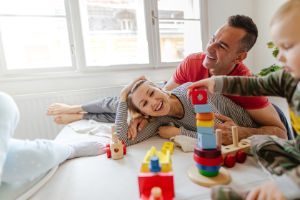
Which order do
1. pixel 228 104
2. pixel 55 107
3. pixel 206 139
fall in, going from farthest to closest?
pixel 55 107 → pixel 228 104 → pixel 206 139

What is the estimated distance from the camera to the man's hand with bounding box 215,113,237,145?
2.82 feet

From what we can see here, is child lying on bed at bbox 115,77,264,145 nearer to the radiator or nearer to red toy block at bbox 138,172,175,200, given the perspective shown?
red toy block at bbox 138,172,175,200

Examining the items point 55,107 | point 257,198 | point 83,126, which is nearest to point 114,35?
point 55,107

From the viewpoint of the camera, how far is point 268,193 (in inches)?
16.4

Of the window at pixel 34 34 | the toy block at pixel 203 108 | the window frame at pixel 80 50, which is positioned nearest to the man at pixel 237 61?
the toy block at pixel 203 108

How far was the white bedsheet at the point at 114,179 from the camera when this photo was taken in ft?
1.91

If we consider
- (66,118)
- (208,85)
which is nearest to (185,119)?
(208,85)

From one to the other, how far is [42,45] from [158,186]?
1729 millimetres

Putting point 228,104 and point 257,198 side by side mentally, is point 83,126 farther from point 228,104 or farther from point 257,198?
point 257,198

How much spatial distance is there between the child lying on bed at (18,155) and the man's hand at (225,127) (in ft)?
1.91

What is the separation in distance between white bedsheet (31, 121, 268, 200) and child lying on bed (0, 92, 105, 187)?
5 centimetres

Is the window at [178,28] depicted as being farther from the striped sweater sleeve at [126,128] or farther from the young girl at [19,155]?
the young girl at [19,155]

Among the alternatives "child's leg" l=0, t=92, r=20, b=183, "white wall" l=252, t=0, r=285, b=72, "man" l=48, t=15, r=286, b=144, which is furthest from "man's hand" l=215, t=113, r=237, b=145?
"white wall" l=252, t=0, r=285, b=72

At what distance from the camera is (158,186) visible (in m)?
0.52
